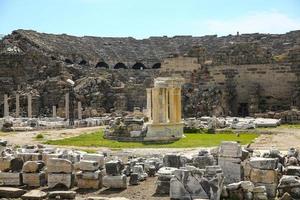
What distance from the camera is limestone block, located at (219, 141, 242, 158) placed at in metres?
14.6

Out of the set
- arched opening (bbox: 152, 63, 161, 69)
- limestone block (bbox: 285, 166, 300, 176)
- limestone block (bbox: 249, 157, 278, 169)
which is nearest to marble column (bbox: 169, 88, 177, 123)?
limestone block (bbox: 285, 166, 300, 176)

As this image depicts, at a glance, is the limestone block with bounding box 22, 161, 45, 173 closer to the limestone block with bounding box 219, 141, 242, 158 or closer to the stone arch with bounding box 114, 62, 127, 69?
the limestone block with bounding box 219, 141, 242, 158

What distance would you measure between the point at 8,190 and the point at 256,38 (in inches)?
2070

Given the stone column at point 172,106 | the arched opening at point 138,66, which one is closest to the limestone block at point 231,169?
the stone column at point 172,106

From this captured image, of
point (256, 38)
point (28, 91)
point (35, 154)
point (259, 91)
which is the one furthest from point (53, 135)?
point (256, 38)

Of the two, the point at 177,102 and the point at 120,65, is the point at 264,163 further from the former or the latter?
the point at 120,65

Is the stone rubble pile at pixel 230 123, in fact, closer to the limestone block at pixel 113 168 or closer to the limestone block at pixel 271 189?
the limestone block at pixel 113 168

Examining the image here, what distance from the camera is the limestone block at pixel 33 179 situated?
15.4 metres

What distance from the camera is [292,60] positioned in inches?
1585

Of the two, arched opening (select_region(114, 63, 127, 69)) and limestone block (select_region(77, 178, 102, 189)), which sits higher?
arched opening (select_region(114, 63, 127, 69))

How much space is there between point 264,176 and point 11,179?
7.47 metres

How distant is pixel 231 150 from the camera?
1463 cm

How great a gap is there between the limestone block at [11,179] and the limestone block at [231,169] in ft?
19.8

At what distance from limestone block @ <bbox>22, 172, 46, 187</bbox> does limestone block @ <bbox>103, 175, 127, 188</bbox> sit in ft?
6.69
